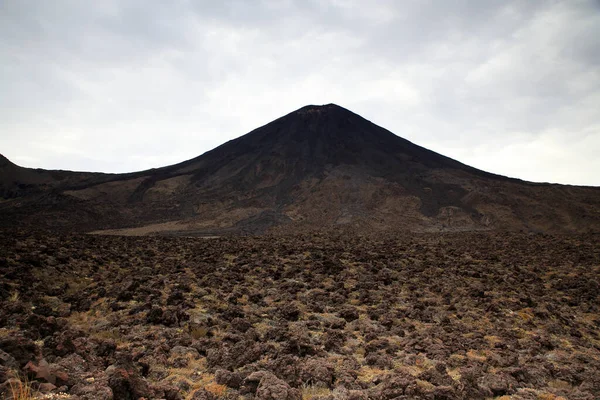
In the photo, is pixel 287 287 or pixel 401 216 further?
pixel 401 216

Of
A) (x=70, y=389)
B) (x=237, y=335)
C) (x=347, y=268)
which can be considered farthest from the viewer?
(x=347, y=268)

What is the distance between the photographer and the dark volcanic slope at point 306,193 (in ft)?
150

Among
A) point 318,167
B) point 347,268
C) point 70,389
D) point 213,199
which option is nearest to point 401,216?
point 318,167

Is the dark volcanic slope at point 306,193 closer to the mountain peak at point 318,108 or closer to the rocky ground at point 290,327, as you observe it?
the mountain peak at point 318,108

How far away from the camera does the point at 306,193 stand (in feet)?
180

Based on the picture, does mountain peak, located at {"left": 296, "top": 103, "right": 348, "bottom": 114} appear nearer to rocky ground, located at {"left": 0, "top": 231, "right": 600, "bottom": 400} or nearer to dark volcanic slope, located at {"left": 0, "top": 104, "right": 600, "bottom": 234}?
dark volcanic slope, located at {"left": 0, "top": 104, "right": 600, "bottom": 234}

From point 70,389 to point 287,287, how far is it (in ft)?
27.0

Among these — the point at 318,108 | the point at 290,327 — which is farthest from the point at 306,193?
the point at 290,327

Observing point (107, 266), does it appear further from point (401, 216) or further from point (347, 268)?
point (401, 216)

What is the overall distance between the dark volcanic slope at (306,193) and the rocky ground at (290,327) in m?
27.0

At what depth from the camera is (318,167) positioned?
62.8 m

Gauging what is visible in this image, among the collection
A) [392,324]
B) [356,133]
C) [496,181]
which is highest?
[356,133]

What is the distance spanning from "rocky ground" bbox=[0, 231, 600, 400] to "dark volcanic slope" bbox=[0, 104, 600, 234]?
27.0 m

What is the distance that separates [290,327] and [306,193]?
1838 inches
